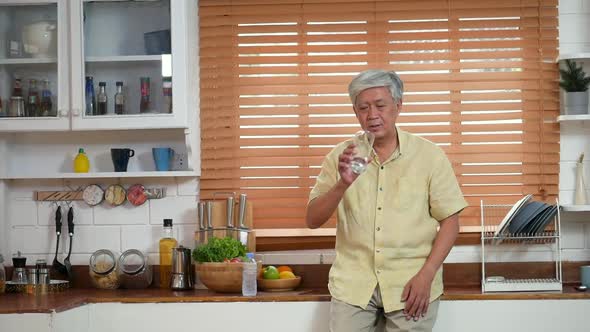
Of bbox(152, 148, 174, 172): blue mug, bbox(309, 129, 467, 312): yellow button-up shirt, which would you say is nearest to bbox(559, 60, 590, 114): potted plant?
bbox(309, 129, 467, 312): yellow button-up shirt

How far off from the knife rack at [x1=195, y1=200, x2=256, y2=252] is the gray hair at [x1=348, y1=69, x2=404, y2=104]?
105cm

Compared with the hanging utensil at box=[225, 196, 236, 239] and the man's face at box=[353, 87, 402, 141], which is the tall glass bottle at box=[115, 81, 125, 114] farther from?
the man's face at box=[353, 87, 402, 141]

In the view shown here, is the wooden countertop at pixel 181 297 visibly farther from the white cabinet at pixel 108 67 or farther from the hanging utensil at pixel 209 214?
the white cabinet at pixel 108 67

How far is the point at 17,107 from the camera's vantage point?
438cm

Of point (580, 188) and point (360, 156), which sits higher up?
point (360, 156)

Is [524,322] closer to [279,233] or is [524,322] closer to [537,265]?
[537,265]

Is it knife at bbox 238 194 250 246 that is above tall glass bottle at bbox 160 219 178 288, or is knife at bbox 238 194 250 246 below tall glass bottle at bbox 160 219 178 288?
above

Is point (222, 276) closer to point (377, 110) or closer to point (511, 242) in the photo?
point (377, 110)

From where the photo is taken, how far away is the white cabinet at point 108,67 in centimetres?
431

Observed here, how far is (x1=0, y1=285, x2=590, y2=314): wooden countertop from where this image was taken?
12.5 ft

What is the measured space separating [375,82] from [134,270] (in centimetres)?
155

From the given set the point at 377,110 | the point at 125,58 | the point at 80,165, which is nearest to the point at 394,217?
Result: the point at 377,110

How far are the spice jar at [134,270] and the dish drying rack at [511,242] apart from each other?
4.72 feet

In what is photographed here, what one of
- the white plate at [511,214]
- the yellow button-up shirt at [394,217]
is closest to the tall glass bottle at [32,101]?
the yellow button-up shirt at [394,217]
